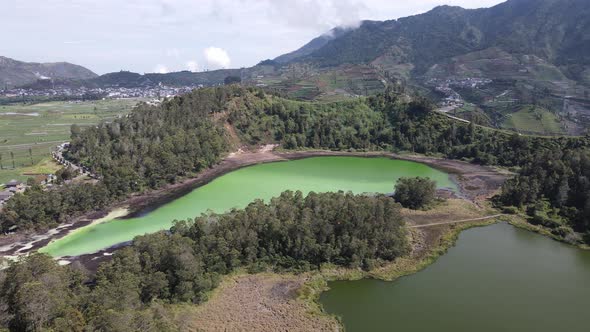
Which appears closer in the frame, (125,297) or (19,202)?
(125,297)

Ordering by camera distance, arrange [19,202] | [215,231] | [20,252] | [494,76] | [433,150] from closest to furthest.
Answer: [215,231] < [20,252] < [19,202] < [433,150] < [494,76]

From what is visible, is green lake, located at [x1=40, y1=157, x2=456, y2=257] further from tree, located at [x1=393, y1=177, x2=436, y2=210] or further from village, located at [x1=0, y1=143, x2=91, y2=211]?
village, located at [x1=0, y1=143, x2=91, y2=211]

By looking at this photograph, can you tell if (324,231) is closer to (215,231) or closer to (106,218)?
(215,231)

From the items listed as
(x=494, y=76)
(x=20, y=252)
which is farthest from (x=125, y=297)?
(x=494, y=76)

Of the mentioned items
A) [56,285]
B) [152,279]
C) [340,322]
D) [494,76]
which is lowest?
[340,322]

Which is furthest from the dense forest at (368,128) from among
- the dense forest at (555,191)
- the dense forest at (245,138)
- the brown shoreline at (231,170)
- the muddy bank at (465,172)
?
the dense forest at (555,191)

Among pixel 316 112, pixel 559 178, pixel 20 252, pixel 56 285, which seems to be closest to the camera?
pixel 56 285

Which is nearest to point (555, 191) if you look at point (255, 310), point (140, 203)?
point (255, 310)

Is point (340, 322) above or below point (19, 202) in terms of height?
below
